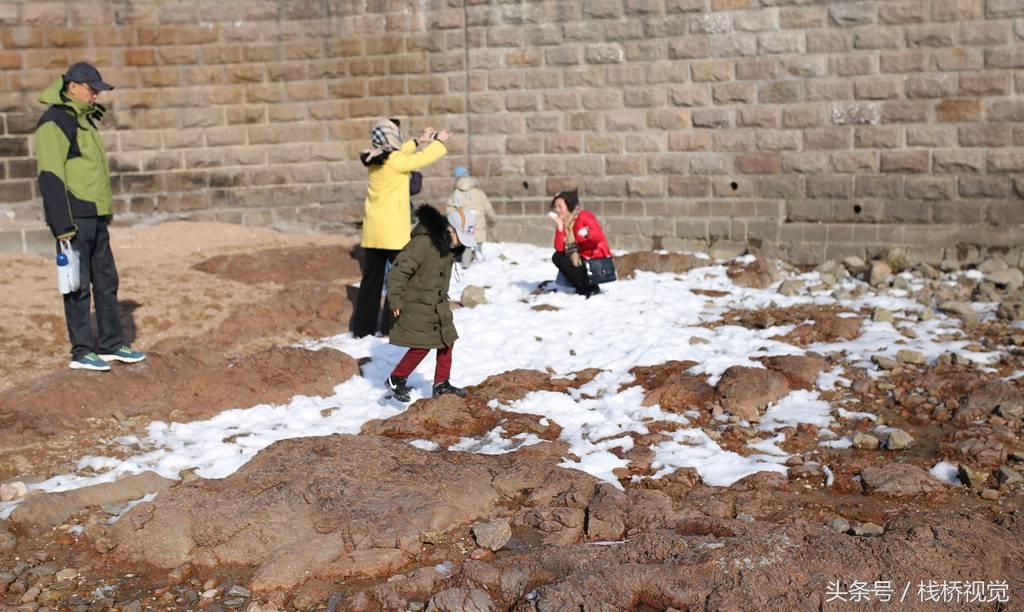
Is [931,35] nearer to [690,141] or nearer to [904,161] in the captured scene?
[904,161]

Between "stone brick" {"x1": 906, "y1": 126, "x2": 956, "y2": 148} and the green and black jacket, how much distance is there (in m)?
8.39

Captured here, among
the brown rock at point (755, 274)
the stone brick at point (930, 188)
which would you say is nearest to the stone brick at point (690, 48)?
the brown rock at point (755, 274)

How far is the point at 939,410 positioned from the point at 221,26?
10453 millimetres

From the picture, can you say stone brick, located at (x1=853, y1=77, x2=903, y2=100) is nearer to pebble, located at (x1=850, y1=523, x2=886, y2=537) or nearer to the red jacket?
the red jacket

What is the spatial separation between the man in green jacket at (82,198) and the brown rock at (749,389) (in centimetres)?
426

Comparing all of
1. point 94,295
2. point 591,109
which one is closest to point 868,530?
point 94,295

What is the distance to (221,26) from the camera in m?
13.2

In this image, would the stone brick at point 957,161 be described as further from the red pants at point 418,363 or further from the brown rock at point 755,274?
the red pants at point 418,363

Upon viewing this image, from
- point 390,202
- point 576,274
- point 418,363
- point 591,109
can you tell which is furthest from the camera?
point 591,109

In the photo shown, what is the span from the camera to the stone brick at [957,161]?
35.5 ft

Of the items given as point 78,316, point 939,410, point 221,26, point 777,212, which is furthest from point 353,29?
point 939,410

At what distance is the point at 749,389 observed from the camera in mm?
6777

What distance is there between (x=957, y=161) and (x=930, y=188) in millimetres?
393

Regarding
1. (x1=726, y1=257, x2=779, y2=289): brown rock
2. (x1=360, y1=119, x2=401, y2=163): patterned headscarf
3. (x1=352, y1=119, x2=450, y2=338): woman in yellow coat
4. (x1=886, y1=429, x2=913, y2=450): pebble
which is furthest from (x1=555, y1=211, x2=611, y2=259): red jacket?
(x1=886, y1=429, x2=913, y2=450): pebble
